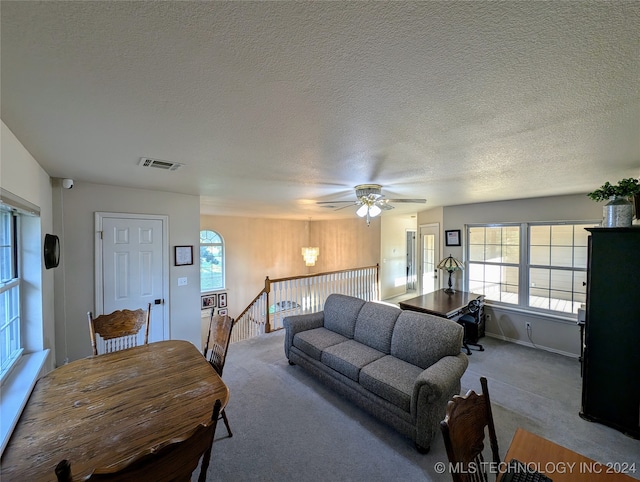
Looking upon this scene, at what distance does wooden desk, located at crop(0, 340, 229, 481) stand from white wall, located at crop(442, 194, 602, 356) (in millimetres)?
4788

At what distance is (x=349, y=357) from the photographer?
2.83 metres

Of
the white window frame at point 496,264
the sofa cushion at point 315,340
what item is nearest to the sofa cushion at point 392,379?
the sofa cushion at point 315,340

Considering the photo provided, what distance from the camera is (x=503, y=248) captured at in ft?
15.5

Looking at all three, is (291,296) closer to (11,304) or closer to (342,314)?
(342,314)

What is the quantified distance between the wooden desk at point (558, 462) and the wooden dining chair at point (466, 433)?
13 centimetres

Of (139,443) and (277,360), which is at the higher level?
(139,443)

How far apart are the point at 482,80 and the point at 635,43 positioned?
45cm

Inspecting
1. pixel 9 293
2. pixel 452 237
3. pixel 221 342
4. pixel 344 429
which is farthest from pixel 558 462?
pixel 452 237

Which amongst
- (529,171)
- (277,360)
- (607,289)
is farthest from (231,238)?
(607,289)

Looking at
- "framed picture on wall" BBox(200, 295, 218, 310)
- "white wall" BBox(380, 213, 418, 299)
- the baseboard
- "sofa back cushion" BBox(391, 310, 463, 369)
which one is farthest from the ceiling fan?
"framed picture on wall" BBox(200, 295, 218, 310)

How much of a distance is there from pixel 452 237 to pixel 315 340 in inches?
140

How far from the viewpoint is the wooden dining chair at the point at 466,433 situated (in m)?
1.07

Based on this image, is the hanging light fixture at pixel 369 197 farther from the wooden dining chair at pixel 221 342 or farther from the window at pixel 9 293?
the window at pixel 9 293

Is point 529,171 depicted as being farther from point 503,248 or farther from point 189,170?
point 189,170
